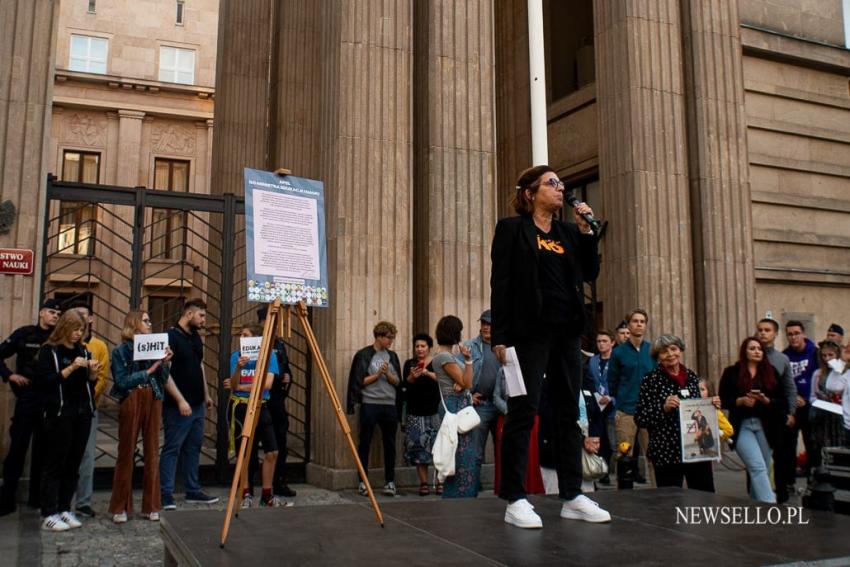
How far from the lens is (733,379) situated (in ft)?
27.4

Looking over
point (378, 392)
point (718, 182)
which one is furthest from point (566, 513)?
point (718, 182)

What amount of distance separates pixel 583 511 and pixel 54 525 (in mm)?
5208

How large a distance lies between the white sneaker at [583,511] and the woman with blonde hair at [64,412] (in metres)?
5.01

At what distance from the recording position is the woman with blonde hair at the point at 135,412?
8172 millimetres

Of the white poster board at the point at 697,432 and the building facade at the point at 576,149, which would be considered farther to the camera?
the building facade at the point at 576,149

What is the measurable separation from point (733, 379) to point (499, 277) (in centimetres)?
447

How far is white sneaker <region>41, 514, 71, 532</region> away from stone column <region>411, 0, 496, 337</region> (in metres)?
5.38

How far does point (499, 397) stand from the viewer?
822 centimetres

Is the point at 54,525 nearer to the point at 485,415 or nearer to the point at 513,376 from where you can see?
the point at 485,415

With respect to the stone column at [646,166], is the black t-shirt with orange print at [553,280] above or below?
below

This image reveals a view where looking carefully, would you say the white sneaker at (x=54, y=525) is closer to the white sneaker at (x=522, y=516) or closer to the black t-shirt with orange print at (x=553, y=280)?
the white sneaker at (x=522, y=516)

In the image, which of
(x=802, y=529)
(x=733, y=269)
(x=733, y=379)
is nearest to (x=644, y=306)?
(x=733, y=269)

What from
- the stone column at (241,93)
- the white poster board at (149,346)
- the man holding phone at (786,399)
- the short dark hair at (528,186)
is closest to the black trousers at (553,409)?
the short dark hair at (528,186)

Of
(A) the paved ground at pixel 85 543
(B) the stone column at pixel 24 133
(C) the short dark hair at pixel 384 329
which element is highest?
(B) the stone column at pixel 24 133
